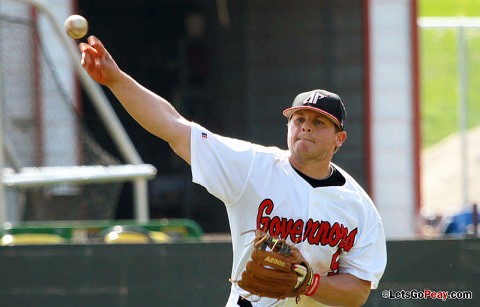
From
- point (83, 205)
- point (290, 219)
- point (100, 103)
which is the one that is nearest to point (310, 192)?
point (290, 219)

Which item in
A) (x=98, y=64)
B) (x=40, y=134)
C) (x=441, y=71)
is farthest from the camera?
(x=441, y=71)

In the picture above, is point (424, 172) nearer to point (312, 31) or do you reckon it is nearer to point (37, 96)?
point (312, 31)

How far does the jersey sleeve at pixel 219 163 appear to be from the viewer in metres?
4.19

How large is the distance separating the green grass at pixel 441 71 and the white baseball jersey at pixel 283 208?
878 inches

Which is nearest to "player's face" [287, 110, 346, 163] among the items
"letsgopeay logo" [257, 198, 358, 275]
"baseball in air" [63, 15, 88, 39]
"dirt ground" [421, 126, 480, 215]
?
"letsgopeay logo" [257, 198, 358, 275]

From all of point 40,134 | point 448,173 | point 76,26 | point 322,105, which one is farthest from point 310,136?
point 448,173

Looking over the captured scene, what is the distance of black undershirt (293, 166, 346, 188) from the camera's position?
439 centimetres

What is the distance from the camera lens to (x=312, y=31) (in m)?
14.0

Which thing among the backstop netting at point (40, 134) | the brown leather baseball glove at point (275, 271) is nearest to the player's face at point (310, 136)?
the brown leather baseball glove at point (275, 271)

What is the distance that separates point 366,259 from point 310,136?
1.95 feet

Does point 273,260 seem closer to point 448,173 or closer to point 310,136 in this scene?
point 310,136

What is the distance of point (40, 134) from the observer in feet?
38.6

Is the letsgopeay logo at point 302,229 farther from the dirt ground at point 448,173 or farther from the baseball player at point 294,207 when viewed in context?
the dirt ground at point 448,173

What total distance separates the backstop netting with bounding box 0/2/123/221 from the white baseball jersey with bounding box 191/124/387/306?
18.3ft
